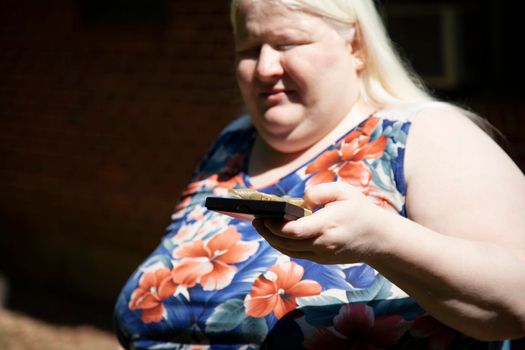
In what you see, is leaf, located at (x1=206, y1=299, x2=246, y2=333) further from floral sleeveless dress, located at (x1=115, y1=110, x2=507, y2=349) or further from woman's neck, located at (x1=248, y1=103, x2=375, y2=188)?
woman's neck, located at (x1=248, y1=103, x2=375, y2=188)

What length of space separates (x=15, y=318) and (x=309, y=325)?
5.18 metres

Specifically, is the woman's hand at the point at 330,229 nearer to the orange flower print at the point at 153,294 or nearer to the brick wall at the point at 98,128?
the orange flower print at the point at 153,294

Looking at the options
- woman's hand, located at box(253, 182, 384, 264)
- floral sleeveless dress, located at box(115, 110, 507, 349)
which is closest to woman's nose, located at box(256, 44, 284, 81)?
floral sleeveless dress, located at box(115, 110, 507, 349)

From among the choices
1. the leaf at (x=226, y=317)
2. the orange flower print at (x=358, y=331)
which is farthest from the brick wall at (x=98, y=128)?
the orange flower print at (x=358, y=331)

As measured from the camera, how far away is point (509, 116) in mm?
4012

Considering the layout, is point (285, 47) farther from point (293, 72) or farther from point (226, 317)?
point (226, 317)

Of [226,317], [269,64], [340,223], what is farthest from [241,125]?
[340,223]

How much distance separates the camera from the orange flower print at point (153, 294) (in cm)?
219

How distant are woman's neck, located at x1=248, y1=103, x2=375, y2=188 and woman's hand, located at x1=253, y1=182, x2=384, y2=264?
642mm

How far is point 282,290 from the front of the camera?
1954 mm

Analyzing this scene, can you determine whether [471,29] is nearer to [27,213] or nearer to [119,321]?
[119,321]

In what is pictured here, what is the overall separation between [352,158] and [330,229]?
0.58 m

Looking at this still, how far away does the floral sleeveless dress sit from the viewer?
6.22 ft

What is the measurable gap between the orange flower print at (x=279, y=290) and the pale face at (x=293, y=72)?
1.50ft
